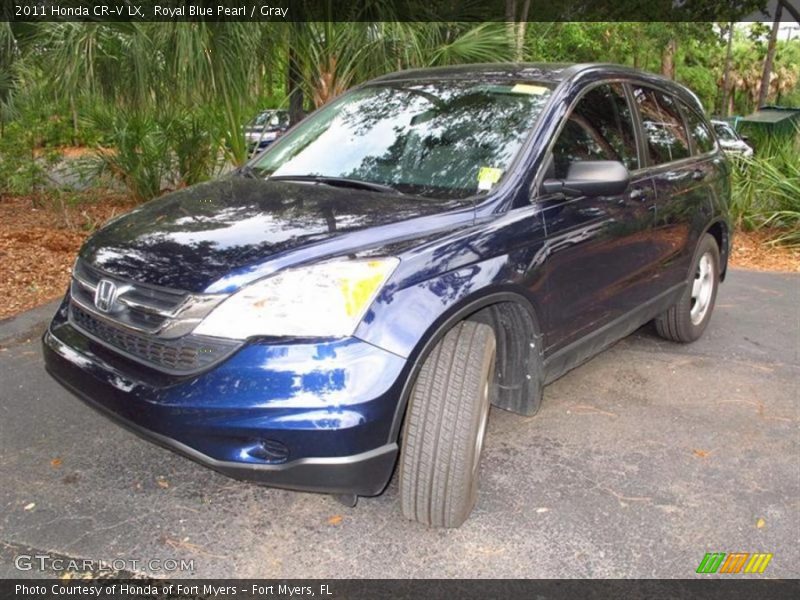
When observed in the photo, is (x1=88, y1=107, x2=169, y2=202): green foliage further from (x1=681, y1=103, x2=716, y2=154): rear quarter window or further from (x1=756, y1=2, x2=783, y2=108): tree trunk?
(x1=756, y1=2, x2=783, y2=108): tree trunk

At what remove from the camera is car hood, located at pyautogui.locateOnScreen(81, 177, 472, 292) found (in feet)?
8.17

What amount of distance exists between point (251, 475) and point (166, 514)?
74 centimetres

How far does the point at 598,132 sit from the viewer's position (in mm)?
3707

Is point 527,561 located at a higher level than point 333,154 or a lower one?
lower

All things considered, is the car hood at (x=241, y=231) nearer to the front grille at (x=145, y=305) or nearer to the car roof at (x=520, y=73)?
the front grille at (x=145, y=305)

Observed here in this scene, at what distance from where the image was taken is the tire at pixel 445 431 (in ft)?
8.48

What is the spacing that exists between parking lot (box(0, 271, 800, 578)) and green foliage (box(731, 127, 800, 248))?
526 cm

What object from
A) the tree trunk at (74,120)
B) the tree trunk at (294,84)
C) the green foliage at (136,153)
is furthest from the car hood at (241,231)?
the green foliage at (136,153)

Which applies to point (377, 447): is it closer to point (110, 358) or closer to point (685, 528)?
point (110, 358)

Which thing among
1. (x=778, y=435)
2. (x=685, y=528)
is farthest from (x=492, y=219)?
(x=778, y=435)

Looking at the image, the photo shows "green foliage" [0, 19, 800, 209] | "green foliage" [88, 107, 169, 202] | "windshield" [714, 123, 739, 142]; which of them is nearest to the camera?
"green foliage" [0, 19, 800, 209]

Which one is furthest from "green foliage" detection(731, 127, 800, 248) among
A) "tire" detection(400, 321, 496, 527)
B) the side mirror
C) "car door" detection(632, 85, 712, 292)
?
"tire" detection(400, 321, 496, 527)

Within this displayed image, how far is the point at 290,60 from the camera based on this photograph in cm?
747

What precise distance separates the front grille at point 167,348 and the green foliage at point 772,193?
7855 mm
